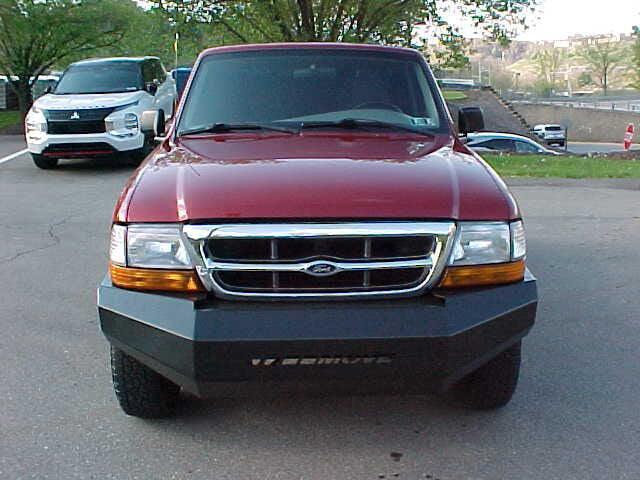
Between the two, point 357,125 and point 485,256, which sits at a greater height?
point 357,125

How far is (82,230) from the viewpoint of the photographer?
346 inches

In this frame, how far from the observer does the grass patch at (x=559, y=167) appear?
13.1 m

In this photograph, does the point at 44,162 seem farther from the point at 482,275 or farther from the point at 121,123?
the point at 482,275

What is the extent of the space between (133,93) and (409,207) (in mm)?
11017

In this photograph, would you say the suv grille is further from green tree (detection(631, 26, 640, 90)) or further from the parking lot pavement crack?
green tree (detection(631, 26, 640, 90))

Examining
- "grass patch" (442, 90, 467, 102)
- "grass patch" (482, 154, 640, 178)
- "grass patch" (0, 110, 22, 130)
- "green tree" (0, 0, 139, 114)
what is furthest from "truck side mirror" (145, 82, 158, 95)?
"grass patch" (442, 90, 467, 102)

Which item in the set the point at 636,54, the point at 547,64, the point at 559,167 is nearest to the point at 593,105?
the point at 636,54

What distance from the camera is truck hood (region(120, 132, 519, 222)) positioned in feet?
11.1

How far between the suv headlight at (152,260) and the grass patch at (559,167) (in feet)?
33.7

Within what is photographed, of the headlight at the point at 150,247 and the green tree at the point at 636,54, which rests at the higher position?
the green tree at the point at 636,54

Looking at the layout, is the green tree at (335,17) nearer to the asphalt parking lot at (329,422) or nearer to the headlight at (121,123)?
the headlight at (121,123)

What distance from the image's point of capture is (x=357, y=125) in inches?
183

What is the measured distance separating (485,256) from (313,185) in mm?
768

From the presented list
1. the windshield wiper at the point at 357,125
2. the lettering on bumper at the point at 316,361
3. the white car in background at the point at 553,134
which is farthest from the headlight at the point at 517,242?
the white car in background at the point at 553,134
